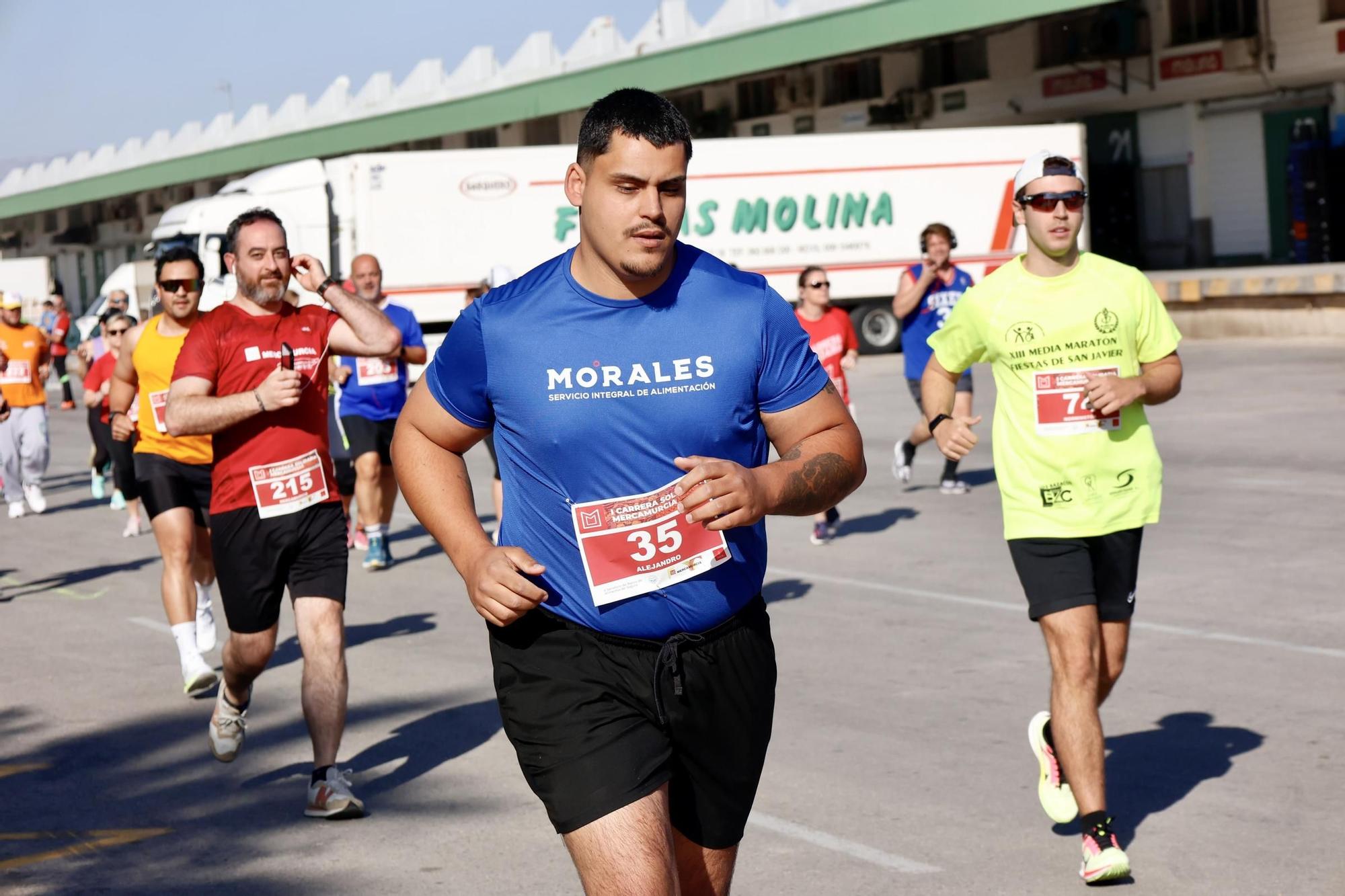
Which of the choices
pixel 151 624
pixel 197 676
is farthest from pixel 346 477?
pixel 197 676

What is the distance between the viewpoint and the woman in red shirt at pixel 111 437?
14602 millimetres

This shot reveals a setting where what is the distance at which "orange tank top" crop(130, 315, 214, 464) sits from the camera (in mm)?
8383

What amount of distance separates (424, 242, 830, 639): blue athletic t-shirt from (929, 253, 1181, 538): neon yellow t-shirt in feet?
6.91

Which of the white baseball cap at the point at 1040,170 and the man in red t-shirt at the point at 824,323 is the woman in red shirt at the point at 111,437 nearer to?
the man in red t-shirt at the point at 824,323

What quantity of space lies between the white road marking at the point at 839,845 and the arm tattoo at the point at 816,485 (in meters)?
2.17

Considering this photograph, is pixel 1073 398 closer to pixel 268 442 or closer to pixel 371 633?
pixel 268 442

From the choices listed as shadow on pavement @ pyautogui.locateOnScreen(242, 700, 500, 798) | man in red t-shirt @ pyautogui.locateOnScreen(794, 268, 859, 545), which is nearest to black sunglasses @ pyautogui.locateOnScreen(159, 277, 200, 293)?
shadow on pavement @ pyautogui.locateOnScreen(242, 700, 500, 798)

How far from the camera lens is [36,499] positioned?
1791 cm

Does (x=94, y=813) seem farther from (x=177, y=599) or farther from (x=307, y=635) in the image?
(x=177, y=599)

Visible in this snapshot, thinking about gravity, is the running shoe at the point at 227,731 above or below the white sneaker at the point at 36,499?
above

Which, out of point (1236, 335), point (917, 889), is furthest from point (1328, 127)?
point (917, 889)

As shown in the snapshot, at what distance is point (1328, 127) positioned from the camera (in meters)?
36.4

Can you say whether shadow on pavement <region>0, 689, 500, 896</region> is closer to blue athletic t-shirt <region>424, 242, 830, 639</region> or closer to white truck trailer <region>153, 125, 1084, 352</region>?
blue athletic t-shirt <region>424, 242, 830, 639</region>

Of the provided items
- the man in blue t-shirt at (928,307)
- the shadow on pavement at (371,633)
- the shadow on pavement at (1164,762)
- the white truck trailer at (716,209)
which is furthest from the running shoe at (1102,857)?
the white truck trailer at (716,209)
